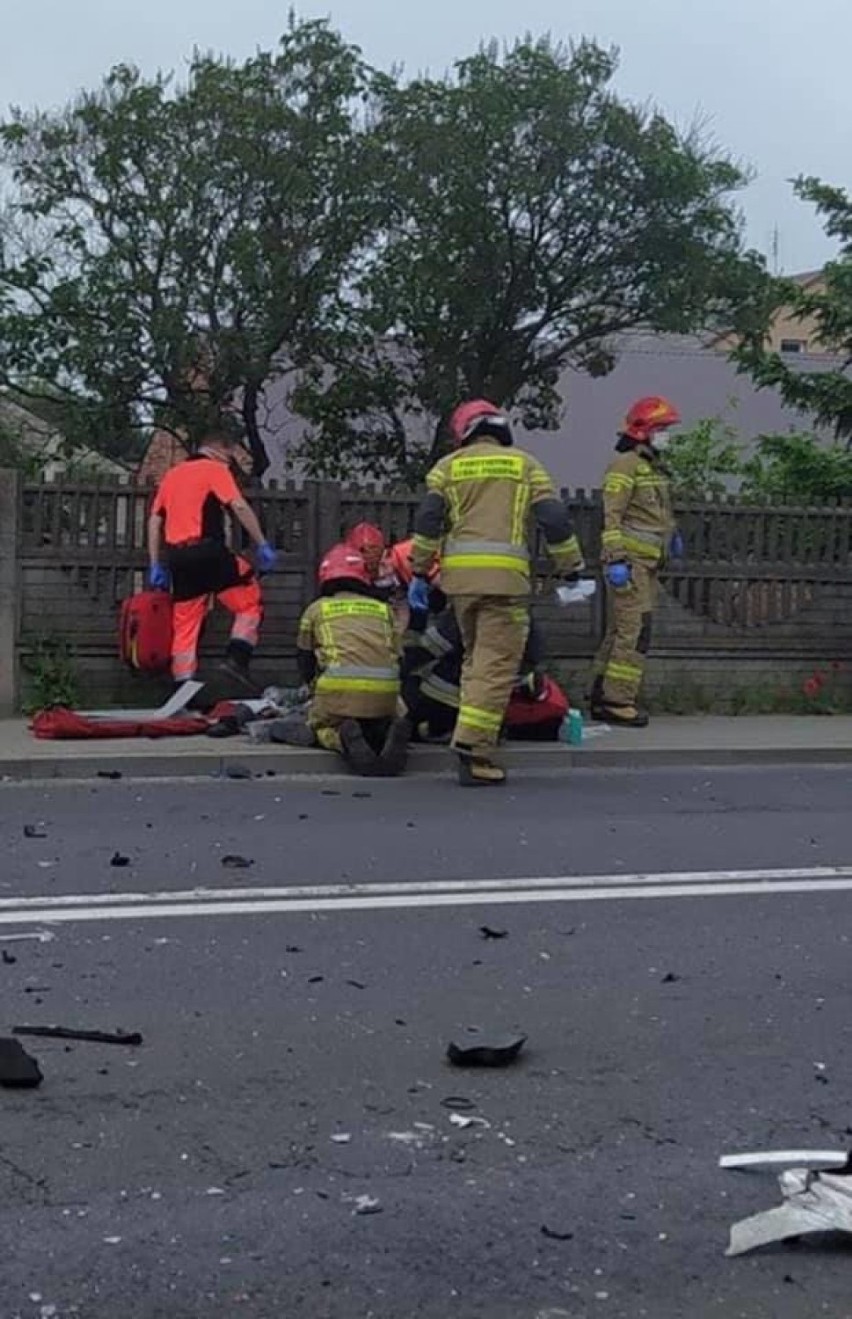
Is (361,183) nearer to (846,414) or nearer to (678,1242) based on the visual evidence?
(846,414)

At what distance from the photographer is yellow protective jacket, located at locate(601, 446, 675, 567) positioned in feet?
38.7

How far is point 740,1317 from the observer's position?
3385mm

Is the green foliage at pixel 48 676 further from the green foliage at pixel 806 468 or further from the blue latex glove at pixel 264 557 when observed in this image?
the green foliage at pixel 806 468

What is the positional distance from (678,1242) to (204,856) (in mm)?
3997

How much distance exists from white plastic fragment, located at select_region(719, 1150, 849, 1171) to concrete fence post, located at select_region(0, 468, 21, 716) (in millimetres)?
8174

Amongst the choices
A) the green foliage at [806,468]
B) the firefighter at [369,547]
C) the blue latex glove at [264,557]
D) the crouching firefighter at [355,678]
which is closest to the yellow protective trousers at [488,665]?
the crouching firefighter at [355,678]

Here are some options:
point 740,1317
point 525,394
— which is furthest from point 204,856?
point 525,394

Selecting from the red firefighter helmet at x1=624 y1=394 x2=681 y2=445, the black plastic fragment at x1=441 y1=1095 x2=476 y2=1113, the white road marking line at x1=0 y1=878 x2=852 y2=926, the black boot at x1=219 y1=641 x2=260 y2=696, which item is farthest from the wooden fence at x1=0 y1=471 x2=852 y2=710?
the black plastic fragment at x1=441 y1=1095 x2=476 y2=1113

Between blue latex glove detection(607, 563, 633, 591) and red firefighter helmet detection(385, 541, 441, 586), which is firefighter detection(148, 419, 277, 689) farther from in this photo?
blue latex glove detection(607, 563, 633, 591)

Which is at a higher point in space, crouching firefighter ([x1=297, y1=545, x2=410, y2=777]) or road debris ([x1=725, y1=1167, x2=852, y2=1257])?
crouching firefighter ([x1=297, y1=545, x2=410, y2=777])

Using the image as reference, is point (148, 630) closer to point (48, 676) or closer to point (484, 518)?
point (48, 676)

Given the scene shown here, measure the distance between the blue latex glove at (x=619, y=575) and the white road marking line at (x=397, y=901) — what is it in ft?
15.6

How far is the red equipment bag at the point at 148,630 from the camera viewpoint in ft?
37.0

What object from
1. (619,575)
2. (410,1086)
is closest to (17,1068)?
(410,1086)
